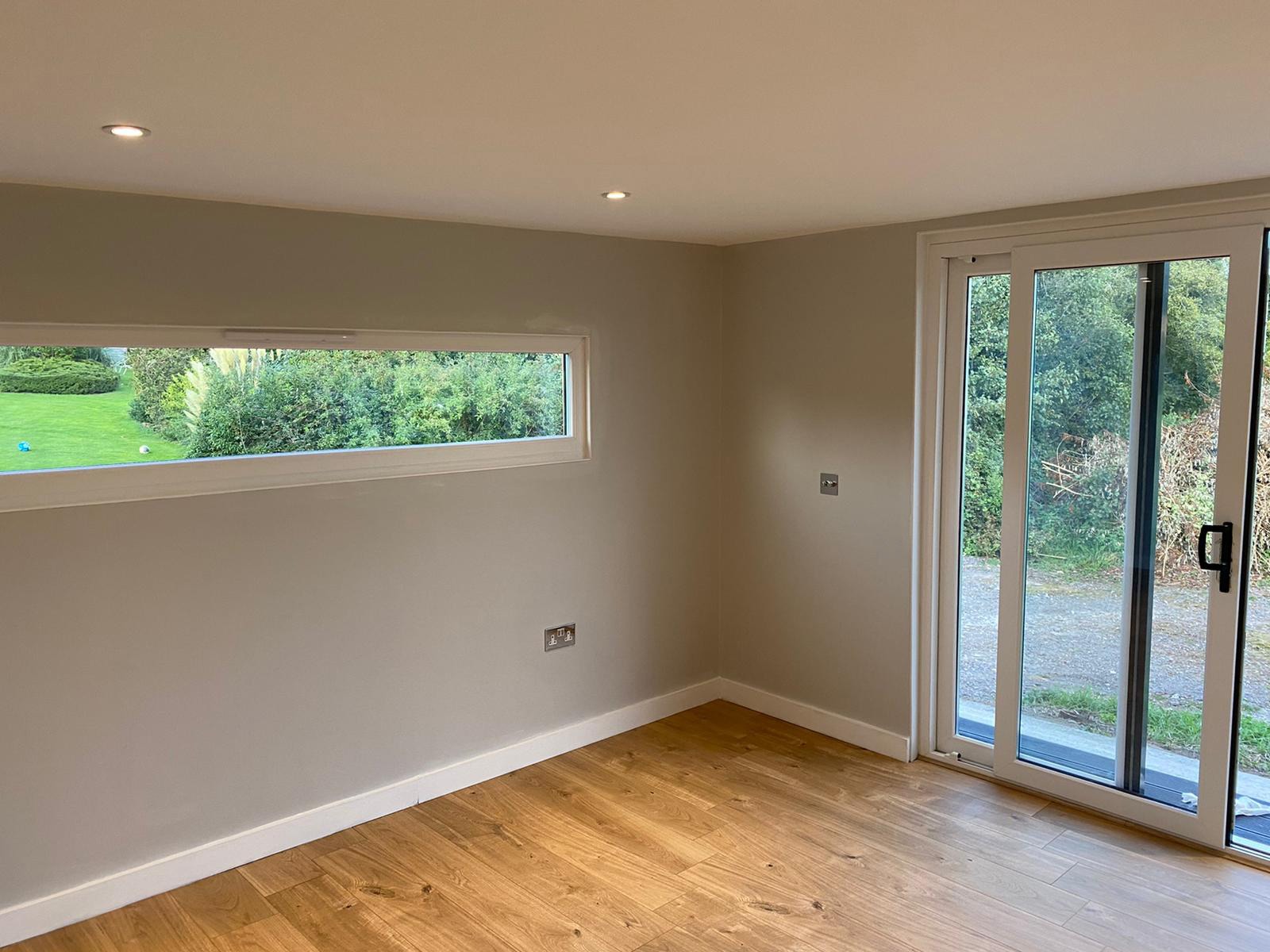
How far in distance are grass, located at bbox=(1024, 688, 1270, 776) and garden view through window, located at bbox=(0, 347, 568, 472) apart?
2.30 m

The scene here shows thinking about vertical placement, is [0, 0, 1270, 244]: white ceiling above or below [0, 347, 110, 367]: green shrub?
above

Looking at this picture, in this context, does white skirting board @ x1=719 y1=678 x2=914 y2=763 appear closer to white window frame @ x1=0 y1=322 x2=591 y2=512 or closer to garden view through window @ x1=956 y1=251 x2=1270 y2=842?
garden view through window @ x1=956 y1=251 x2=1270 y2=842

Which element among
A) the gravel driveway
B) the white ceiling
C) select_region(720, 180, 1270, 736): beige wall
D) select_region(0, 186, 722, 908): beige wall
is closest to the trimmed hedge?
select_region(0, 186, 722, 908): beige wall

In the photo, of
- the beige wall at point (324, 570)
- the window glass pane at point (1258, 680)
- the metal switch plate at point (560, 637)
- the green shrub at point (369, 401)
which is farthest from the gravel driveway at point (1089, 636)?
the green shrub at point (369, 401)

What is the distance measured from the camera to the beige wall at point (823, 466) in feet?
13.0

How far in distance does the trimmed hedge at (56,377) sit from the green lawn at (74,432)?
0.7 inches

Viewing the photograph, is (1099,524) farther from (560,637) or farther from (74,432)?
(74,432)

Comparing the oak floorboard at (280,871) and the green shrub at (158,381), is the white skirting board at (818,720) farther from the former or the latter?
the green shrub at (158,381)

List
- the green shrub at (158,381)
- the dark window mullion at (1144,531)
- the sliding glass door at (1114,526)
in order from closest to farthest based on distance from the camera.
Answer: the green shrub at (158,381) < the sliding glass door at (1114,526) < the dark window mullion at (1144,531)

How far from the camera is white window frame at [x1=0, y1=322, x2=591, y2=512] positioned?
9.29 feet

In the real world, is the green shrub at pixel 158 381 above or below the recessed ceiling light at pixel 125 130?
below

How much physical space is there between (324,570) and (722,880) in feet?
5.79

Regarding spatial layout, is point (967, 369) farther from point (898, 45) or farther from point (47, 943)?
point (47, 943)

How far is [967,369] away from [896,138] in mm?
1712
